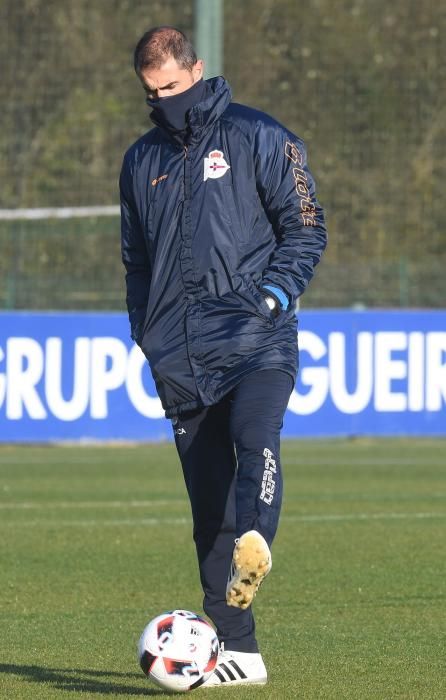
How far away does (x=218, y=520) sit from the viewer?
5.98 metres

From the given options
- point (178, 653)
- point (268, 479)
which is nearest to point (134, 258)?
point (268, 479)

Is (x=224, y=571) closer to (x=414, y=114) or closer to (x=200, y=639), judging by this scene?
(x=200, y=639)

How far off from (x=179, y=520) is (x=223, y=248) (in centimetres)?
632

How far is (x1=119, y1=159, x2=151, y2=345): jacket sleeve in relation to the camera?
237 inches

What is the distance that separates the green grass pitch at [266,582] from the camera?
6.19m

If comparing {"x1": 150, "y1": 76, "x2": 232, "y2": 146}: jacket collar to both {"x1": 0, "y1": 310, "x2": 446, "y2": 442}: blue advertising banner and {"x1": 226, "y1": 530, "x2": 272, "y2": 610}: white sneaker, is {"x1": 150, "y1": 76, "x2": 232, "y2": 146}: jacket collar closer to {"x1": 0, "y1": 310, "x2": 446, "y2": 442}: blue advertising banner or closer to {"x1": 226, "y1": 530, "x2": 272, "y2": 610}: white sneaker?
{"x1": 226, "y1": 530, "x2": 272, "y2": 610}: white sneaker

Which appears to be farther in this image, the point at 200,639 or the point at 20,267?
the point at 20,267

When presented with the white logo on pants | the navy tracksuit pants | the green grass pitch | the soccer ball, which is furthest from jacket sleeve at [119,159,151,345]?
the green grass pitch

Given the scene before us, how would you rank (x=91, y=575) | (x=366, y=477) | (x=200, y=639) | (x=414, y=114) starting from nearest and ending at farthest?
(x=200, y=639), (x=91, y=575), (x=366, y=477), (x=414, y=114)

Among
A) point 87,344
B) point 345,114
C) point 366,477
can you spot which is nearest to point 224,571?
point 366,477

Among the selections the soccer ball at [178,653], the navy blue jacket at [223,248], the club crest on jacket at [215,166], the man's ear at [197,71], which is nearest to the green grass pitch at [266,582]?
the soccer ball at [178,653]

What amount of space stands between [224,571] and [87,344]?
38.9 ft

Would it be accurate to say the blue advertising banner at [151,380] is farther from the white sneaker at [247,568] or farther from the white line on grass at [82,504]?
the white sneaker at [247,568]

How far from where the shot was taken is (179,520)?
11.9 m
